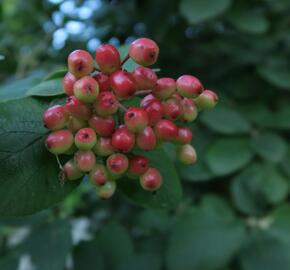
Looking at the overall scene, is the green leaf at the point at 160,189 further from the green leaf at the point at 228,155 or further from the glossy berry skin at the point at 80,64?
the green leaf at the point at 228,155

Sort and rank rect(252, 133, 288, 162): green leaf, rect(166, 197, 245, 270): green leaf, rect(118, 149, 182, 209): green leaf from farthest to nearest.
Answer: rect(252, 133, 288, 162): green leaf, rect(166, 197, 245, 270): green leaf, rect(118, 149, 182, 209): green leaf

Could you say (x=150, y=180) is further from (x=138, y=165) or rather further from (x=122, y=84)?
(x=122, y=84)

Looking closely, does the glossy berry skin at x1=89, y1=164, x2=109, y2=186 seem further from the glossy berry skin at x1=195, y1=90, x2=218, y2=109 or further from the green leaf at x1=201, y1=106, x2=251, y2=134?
the green leaf at x1=201, y1=106, x2=251, y2=134

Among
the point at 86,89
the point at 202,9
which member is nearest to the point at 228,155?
the point at 202,9

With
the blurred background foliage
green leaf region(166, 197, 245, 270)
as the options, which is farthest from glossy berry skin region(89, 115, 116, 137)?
green leaf region(166, 197, 245, 270)

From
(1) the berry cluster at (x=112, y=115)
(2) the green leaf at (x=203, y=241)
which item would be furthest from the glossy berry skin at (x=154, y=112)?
(2) the green leaf at (x=203, y=241)

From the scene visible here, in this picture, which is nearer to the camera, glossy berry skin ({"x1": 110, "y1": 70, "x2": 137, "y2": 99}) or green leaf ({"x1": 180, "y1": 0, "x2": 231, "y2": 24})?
glossy berry skin ({"x1": 110, "y1": 70, "x2": 137, "y2": 99})
